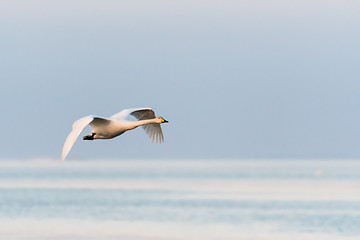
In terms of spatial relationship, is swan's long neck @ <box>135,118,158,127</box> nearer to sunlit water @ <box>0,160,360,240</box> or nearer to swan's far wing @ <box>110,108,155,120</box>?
swan's far wing @ <box>110,108,155,120</box>

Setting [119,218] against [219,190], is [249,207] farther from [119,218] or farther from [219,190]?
[219,190]

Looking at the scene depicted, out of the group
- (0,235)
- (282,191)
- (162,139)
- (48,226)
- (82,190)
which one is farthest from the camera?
(82,190)

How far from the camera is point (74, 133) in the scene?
90.7 feet

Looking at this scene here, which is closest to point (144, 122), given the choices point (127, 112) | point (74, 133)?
point (127, 112)

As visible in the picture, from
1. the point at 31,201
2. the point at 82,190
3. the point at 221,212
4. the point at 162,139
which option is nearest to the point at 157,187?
the point at 82,190

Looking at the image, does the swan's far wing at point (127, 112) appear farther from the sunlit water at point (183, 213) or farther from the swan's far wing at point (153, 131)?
the sunlit water at point (183, 213)

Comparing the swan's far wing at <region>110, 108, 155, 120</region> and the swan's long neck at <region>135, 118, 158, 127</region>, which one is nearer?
the swan's long neck at <region>135, 118, 158, 127</region>

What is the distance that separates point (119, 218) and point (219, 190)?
46692 mm

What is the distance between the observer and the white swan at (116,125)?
27655 millimetres

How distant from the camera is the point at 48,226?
77312 millimetres

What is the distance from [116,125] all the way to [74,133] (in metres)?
3.56

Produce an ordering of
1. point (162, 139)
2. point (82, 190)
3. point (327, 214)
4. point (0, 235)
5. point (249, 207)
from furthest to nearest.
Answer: point (82, 190), point (249, 207), point (327, 214), point (0, 235), point (162, 139)

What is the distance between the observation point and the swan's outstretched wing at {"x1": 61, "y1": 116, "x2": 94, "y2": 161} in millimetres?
26422

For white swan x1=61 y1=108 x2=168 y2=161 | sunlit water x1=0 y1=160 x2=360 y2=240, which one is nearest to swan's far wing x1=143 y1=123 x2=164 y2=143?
white swan x1=61 y1=108 x2=168 y2=161
